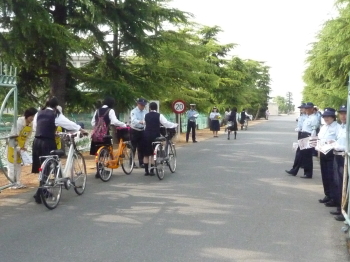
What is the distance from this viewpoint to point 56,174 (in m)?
9.11

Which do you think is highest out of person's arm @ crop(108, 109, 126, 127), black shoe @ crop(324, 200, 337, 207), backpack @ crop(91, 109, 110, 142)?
person's arm @ crop(108, 109, 126, 127)

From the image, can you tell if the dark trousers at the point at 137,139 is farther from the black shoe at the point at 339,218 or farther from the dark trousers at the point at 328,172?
the black shoe at the point at 339,218

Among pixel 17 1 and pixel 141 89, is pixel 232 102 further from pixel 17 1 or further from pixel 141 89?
pixel 17 1

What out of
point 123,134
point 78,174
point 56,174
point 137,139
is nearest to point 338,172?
point 56,174

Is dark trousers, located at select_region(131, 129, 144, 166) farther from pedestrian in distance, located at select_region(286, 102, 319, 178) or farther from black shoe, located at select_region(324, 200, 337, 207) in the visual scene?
black shoe, located at select_region(324, 200, 337, 207)

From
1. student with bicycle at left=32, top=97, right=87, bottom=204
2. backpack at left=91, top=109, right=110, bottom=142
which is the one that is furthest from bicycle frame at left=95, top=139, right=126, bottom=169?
student with bicycle at left=32, top=97, right=87, bottom=204

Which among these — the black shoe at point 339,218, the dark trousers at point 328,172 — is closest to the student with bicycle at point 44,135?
the dark trousers at point 328,172

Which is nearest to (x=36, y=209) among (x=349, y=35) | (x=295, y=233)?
(x=295, y=233)

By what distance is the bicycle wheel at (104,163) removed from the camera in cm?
1206

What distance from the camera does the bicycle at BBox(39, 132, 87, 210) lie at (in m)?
8.84

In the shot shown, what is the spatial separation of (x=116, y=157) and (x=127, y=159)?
838 mm

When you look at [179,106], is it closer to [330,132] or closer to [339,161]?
[330,132]

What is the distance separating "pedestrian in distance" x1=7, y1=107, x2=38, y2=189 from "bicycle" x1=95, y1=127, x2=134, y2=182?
1645 millimetres

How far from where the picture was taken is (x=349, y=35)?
18.6m
